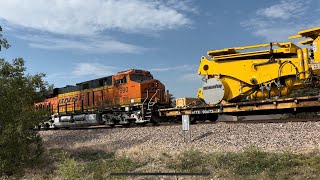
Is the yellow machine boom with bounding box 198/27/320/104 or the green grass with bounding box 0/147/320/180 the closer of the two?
the green grass with bounding box 0/147/320/180

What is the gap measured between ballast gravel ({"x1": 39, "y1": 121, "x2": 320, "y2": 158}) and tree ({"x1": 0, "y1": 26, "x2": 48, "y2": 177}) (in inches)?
98.7

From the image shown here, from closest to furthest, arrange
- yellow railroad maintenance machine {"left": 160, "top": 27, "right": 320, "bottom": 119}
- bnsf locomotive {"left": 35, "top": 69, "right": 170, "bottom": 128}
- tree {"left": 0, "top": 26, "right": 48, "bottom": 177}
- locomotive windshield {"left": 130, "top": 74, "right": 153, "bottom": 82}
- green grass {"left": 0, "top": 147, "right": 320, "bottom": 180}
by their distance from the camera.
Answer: green grass {"left": 0, "top": 147, "right": 320, "bottom": 180} < tree {"left": 0, "top": 26, "right": 48, "bottom": 177} < yellow railroad maintenance machine {"left": 160, "top": 27, "right": 320, "bottom": 119} < bnsf locomotive {"left": 35, "top": 69, "right": 170, "bottom": 128} < locomotive windshield {"left": 130, "top": 74, "right": 153, "bottom": 82}

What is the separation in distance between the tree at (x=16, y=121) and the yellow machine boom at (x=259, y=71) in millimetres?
8148

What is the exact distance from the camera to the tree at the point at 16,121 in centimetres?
1138

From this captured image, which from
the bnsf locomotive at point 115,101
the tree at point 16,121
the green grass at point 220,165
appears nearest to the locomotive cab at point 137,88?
the bnsf locomotive at point 115,101

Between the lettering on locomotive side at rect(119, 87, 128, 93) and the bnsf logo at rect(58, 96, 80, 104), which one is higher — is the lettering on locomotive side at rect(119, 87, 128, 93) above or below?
above

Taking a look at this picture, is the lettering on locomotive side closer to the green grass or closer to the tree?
the tree

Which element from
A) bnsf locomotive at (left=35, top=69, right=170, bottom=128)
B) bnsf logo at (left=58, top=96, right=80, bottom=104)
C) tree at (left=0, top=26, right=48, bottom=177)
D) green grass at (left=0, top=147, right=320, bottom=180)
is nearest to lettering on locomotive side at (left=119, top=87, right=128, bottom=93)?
bnsf locomotive at (left=35, top=69, right=170, bottom=128)

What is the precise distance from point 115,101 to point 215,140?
473 inches

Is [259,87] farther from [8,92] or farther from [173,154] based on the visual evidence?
[8,92]

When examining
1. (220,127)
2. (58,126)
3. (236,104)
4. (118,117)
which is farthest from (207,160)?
(58,126)

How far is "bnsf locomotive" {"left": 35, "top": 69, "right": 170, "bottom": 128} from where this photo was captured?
21.1 meters

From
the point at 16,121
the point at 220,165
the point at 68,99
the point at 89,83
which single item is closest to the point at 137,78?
the point at 89,83

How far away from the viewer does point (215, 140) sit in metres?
11.8
